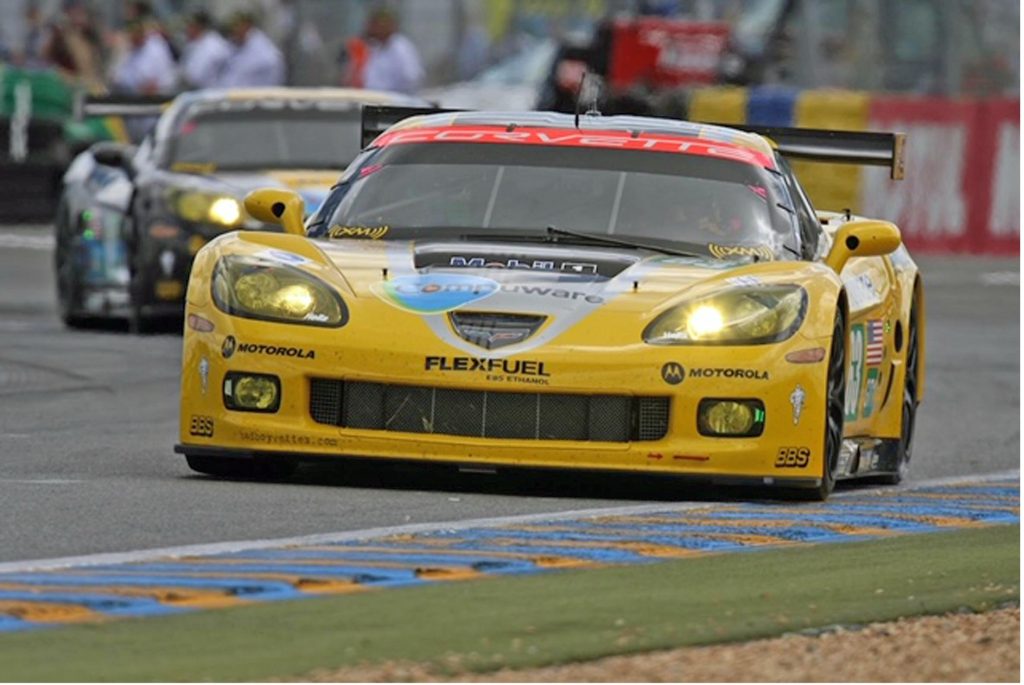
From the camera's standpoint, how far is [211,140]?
16.8 m

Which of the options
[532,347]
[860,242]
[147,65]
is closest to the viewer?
[532,347]

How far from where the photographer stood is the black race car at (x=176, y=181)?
16.1 m

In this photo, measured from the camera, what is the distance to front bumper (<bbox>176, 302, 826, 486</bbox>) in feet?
28.2

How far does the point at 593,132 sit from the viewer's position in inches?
399

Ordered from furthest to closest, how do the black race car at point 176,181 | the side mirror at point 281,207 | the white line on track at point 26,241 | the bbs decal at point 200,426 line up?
the white line on track at point 26,241 < the black race car at point 176,181 < the side mirror at point 281,207 < the bbs decal at point 200,426

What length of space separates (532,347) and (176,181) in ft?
26.0

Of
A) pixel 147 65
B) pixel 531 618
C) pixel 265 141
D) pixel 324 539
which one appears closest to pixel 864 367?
pixel 324 539

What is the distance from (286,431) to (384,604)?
256 cm

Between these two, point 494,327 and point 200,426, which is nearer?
point 494,327

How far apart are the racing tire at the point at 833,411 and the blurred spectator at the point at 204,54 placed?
18.7m

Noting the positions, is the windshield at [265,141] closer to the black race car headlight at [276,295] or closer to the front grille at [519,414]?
the black race car headlight at [276,295]

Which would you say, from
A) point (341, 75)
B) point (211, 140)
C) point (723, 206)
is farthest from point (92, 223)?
point (341, 75)

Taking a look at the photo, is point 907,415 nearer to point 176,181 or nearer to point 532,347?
point 532,347

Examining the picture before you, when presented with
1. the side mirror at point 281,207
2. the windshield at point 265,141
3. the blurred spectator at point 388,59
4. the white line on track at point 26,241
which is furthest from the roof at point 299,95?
the white line on track at point 26,241
